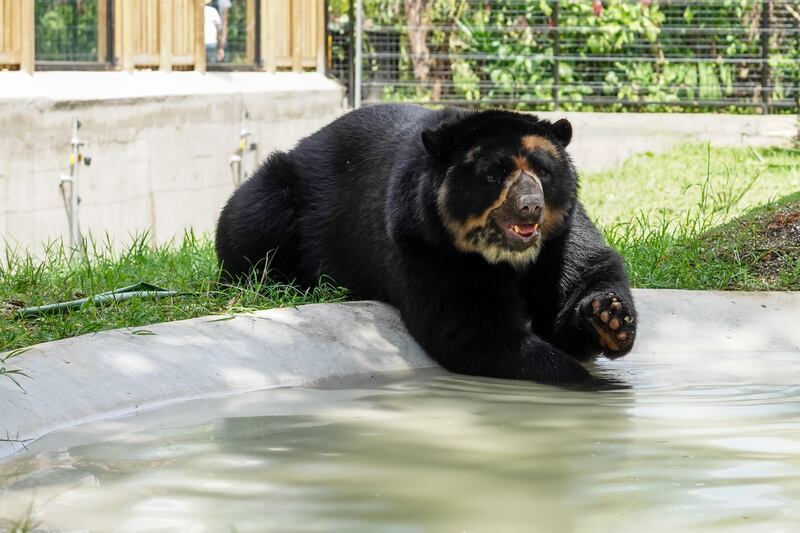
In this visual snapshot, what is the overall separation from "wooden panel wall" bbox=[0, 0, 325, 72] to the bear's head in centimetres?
697

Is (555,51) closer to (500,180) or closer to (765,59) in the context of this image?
(765,59)

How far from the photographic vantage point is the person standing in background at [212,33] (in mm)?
15484

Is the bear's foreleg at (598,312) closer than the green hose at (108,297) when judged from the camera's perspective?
Yes

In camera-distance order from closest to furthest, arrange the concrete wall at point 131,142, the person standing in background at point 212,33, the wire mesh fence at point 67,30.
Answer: the concrete wall at point 131,142
the wire mesh fence at point 67,30
the person standing in background at point 212,33

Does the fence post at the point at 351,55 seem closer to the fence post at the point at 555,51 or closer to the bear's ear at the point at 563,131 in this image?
the fence post at the point at 555,51

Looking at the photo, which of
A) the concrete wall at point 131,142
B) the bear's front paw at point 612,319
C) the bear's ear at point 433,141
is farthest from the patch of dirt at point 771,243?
the concrete wall at point 131,142

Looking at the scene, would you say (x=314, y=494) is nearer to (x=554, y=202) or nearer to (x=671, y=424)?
(x=671, y=424)

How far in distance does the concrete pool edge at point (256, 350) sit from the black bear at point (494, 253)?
293mm

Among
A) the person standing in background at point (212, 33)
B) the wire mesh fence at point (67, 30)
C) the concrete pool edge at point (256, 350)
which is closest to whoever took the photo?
the concrete pool edge at point (256, 350)

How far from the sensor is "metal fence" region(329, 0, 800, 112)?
19094 mm

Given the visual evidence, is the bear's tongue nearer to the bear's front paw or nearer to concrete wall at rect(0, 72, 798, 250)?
the bear's front paw

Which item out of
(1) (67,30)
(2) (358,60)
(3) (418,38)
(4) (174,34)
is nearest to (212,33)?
(4) (174,34)

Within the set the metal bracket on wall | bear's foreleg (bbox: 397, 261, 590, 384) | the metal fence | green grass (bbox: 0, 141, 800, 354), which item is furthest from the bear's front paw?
the metal fence

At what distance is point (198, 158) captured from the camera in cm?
1434
